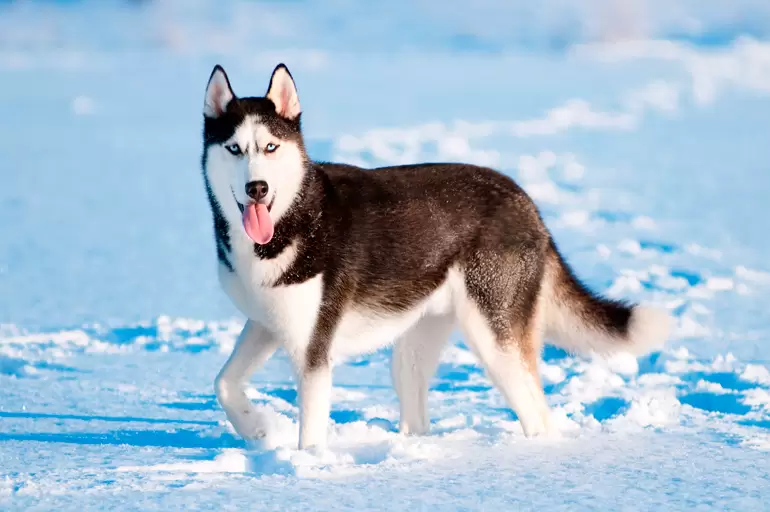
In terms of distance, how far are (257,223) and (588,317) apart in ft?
5.52

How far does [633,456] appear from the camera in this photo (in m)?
3.88

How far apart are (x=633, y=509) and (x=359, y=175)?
1.96 m

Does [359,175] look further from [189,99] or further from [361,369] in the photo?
[189,99]

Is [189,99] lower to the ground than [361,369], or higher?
higher

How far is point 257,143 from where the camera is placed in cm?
397

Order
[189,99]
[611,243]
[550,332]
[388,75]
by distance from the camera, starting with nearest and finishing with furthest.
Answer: [550,332] < [611,243] < [189,99] < [388,75]

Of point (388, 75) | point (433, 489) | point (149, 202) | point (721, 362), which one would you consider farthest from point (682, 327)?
point (388, 75)

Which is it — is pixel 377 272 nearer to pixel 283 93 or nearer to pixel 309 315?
pixel 309 315

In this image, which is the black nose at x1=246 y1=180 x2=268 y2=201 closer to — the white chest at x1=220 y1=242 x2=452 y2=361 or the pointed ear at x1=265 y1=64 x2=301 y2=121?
the white chest at x1=220 y1=242 x2=452 y2=361

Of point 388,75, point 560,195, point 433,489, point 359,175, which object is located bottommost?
point 433,489

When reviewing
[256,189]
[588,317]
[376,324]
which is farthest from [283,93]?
[588,317]

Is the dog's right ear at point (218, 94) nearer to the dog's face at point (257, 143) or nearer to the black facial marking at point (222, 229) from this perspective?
the dog's face at point (257, 143)

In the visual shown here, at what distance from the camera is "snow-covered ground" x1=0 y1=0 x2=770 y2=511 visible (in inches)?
143

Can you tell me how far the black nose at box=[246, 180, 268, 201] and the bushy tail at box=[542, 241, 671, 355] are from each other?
147 centimetres
